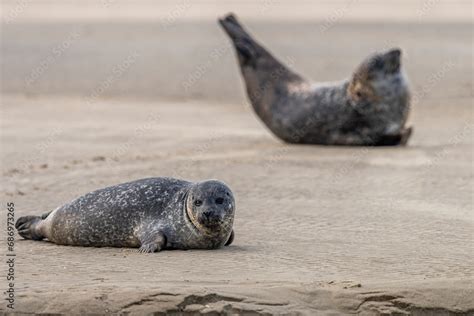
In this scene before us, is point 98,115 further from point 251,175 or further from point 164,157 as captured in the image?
point 251,175

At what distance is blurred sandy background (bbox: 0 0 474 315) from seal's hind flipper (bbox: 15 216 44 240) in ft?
0.32

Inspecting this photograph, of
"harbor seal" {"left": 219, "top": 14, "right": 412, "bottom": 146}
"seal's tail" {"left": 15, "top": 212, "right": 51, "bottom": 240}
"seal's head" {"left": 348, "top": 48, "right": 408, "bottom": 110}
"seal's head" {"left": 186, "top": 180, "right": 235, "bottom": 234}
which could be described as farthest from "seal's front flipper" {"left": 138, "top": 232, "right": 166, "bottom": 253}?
"seal's head" {"left": 348, "top": 48, "right": 408, "bottom": 110}

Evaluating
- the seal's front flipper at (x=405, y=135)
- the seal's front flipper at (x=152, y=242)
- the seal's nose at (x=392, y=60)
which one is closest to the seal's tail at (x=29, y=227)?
the seal's front flipper at (x=152, y=242)

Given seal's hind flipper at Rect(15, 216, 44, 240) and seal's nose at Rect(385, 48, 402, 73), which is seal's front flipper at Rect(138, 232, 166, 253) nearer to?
seal's hind flipper at Rect(15, 216, 44, 240)

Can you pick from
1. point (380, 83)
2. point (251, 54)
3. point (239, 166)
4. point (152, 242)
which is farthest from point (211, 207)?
point (251, 54)

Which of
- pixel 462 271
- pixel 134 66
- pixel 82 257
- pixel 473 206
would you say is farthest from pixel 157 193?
pixel 134 66

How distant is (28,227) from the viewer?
799 centimetres

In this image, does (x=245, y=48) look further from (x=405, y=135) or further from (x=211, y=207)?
(x=211, y=207)

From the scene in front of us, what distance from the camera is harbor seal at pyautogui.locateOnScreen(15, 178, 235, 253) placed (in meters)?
7.43

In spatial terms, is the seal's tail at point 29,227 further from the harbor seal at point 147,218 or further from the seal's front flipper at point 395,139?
the seal's front flipper at point 395,139

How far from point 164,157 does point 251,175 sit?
3.84 ft

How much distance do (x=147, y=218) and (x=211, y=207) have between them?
0.46m

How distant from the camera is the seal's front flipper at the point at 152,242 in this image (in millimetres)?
7418

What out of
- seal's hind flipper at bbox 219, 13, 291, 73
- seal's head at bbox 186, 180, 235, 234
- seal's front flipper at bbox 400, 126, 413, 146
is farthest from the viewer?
seal's hind flipper at bbox 219, 13, 291, 73
